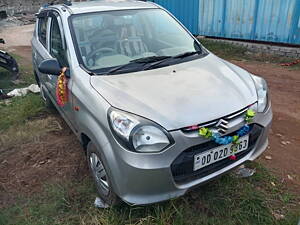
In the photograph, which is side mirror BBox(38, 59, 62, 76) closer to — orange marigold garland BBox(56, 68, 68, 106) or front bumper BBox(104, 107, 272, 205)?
orange marigold garland BBox(56, 68, 68, 106)

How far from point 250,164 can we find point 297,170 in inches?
18.6

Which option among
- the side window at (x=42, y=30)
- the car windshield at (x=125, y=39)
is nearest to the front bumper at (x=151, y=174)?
the car windshield at (x=125, y=39)

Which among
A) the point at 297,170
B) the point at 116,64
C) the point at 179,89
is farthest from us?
the point at 297,170

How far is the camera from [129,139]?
6.46 ft

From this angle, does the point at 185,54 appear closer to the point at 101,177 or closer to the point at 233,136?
the point at 233,136

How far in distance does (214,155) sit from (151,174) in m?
0.51

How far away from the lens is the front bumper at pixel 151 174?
Result: 76.8 inches

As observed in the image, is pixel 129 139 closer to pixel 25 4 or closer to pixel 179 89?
pixel 179 89

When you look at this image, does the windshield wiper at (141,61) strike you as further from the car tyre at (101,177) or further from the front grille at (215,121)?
the front grille at (215,121)

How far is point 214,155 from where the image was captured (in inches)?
83.8

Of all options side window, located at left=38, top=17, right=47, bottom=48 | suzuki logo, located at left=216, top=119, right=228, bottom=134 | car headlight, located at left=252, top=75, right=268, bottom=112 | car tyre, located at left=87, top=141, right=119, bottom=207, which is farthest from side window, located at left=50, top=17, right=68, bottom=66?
car headlight, located at left=252, top=75, right=268, bottom=112

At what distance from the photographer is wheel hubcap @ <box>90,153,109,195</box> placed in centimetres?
236

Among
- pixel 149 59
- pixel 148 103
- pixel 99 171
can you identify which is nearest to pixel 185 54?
pixel 149 59

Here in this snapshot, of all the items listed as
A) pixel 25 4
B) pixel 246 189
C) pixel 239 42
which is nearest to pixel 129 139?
pixel 246 189
